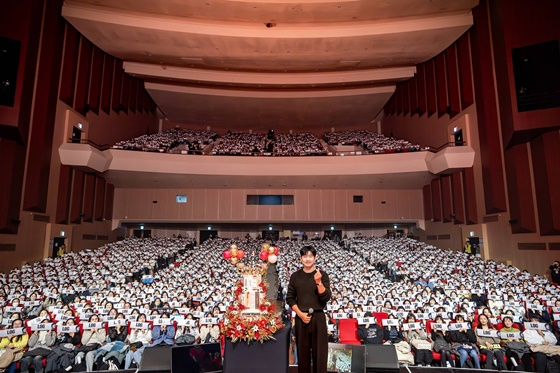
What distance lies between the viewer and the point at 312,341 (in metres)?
3.46

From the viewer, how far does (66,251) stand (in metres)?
16.4

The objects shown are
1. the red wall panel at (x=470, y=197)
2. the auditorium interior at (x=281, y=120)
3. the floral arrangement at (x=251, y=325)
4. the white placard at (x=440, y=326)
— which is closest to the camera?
the floral arrangement at (x=251, y=325)

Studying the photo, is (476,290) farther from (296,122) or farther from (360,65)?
(296,122)

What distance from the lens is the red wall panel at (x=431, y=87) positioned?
1997cm

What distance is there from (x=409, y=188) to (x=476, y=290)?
14.3 meters

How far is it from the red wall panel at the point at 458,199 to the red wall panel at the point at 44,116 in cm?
1858

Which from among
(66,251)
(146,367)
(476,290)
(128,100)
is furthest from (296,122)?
(146,367)

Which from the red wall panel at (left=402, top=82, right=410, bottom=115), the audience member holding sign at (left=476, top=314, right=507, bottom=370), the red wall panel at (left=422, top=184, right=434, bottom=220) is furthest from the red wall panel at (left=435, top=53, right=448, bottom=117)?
the audience member holding sign at (left=476, top=314, right=507, bottom=370)

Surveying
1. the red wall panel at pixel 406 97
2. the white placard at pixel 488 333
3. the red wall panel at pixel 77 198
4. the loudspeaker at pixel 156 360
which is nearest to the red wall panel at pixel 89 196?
the red wall panel at pixel 77 198

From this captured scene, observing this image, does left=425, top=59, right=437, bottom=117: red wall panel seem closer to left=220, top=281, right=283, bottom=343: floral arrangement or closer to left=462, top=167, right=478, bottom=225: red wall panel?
left=462, top=167, right=478, bottom=225: red wall panel

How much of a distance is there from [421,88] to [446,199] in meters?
6.92

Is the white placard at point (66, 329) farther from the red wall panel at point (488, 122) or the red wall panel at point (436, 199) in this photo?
the red wall panel at point (436, 199)

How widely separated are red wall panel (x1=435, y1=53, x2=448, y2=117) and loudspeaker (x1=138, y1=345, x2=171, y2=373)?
1807cm

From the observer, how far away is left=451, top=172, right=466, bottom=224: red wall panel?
17406mm
